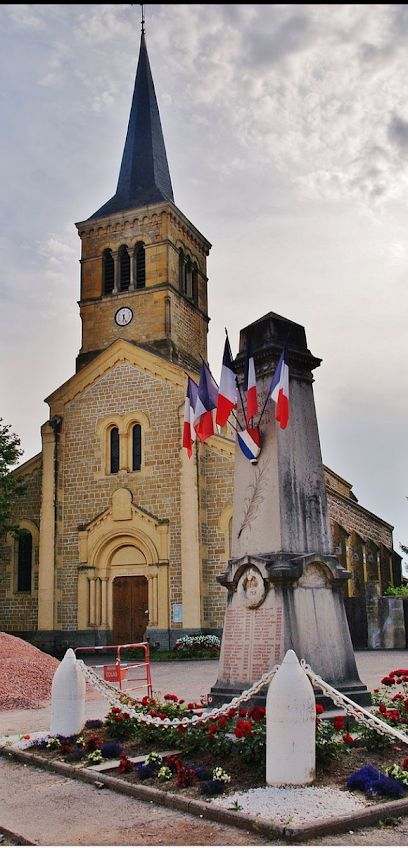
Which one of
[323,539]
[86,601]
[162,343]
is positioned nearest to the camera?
[323,539]

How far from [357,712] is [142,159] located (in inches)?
1300

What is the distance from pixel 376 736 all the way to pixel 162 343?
24683mm

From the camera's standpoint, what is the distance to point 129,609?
1055 inches

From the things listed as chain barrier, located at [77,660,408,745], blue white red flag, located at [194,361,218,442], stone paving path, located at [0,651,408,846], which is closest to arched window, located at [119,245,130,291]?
blue white red flag, located at [194,361,218,442]

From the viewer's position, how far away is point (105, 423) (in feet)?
93.1

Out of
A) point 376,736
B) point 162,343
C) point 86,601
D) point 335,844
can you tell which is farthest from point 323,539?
point 162,343

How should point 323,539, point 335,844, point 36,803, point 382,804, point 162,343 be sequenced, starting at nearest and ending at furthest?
point 335,844 → point 382,804 → point 36,803 → point 323,539 → point 162,343

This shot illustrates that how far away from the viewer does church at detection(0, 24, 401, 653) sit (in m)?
25.8

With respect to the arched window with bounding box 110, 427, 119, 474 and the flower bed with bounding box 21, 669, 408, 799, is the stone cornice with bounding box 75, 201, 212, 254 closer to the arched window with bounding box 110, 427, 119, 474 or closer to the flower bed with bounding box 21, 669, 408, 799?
the arched window with bounding box 110, 427, 119, 474

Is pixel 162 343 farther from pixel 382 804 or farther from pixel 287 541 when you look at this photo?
pixel 382 804

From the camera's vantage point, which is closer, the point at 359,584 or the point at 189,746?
the point at 189,746

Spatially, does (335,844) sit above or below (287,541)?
below

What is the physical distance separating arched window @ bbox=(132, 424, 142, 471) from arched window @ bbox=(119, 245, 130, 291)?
7.91 metres

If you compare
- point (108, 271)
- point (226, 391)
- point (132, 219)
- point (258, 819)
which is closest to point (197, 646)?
point (226, 391)
